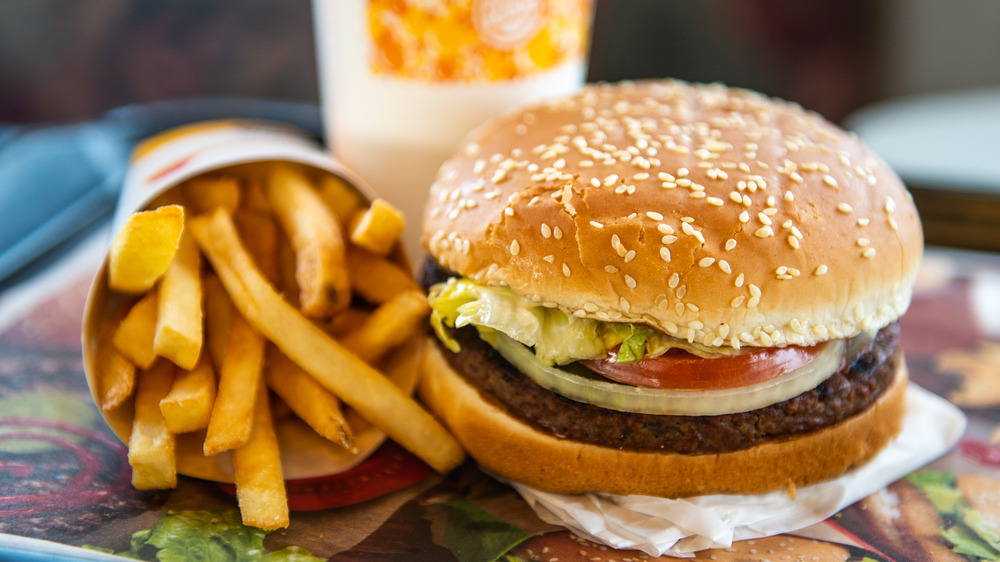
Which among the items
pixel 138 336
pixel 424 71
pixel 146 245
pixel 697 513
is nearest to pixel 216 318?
pixel 138 336

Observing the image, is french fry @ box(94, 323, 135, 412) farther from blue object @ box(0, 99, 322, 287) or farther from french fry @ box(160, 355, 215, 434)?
blue object @ box(0, 99, 322, 287)

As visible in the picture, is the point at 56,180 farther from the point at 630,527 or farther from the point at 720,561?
the point at 720,561

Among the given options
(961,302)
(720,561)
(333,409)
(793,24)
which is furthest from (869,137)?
(333,409)

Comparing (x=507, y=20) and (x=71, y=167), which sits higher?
(x=507, y=20)

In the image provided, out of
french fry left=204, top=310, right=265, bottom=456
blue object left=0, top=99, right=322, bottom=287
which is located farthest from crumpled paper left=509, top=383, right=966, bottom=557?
blue object left=0, top=99, right=322, bottom=287

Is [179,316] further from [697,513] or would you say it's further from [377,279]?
[697,513]
